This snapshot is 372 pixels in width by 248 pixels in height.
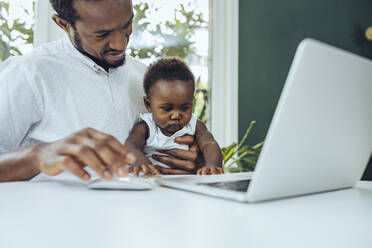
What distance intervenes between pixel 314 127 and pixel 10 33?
1.69 m

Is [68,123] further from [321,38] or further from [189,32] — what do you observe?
[321,38]

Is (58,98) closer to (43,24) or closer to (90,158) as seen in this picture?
(90,158)

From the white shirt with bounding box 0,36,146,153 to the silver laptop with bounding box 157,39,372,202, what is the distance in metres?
0.62

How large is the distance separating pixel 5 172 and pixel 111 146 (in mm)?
368

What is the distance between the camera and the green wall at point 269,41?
102 inches

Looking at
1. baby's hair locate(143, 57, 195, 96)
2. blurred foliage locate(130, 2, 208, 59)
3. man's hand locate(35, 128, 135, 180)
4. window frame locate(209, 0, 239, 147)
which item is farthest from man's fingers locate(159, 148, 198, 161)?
window frame locate(209, 0, 239, 147)

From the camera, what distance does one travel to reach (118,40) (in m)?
1.15

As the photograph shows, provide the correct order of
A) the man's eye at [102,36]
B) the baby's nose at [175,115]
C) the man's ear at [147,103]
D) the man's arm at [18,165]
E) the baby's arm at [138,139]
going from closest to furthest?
the man's arm at [18,165] < the baby's arm at [138,139] < the man's eye at [102,36] < the baby's nose at [175,115] < the man's ear at [147,103]

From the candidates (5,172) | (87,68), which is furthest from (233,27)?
(5,172)

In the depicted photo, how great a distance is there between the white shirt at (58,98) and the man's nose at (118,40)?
0.36ft

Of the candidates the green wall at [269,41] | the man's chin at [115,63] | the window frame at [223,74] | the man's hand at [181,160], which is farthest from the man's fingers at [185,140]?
the green wall at [269,41]

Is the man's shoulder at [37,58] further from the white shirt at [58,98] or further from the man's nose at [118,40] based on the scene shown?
the man's nose at [118,40]

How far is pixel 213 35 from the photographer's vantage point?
2.50m

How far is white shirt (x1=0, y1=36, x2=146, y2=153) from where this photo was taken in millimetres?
1037
